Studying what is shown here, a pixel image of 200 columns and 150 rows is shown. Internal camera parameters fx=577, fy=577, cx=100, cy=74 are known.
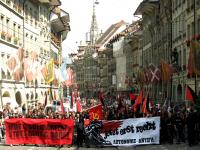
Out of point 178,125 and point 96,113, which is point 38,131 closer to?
point 96,113

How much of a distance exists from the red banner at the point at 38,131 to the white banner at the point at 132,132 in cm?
162

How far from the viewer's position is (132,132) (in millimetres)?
23984

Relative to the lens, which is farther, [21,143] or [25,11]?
[25,11]

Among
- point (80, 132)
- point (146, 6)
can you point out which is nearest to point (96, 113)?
point (80, 132)

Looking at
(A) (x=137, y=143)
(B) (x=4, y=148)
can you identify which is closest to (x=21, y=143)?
(B) (x=4, y=148)

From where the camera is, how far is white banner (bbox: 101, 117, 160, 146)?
23969 millimetres

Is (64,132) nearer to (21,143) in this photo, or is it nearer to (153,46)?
(21,143)

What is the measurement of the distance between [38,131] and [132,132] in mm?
3944

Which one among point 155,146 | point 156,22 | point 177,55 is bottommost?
point 155,146

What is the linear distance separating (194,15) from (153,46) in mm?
26743

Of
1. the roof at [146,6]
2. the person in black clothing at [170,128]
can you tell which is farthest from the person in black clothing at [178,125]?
the roof at [146,6]

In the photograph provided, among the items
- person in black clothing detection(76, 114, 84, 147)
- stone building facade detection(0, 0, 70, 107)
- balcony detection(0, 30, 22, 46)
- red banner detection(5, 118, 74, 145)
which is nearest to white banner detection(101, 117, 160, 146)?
person in black clothing detection(76, 114, 84, 147)

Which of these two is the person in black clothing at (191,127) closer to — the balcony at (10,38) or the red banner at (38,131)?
the red banner at (38,131)

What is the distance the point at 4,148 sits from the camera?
22.8 m
